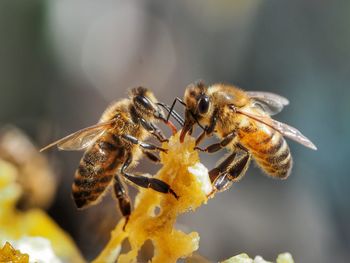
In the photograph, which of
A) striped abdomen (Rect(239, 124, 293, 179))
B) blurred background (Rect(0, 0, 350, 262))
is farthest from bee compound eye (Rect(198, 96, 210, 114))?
blurred background (Rect(0, 0, 350, 262))

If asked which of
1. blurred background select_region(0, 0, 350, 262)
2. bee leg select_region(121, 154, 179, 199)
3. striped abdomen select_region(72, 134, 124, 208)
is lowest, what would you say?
blurred background select_region(0, 0, 350, 262)

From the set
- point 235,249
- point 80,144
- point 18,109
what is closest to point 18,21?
point 18,109

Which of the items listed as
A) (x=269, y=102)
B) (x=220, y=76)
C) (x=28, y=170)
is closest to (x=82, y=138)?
(x=269, y=102)

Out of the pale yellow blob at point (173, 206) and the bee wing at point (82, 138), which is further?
the bee wing at point (82, 138)

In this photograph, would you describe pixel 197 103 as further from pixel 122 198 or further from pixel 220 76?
pixel 220 76

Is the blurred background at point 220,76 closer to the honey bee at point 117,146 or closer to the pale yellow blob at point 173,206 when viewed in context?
the honey bee at point 117,146

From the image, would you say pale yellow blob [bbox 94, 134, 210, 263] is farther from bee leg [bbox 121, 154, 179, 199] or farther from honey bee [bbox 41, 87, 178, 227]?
honey bee [bbox 41, 87, 178, 227]

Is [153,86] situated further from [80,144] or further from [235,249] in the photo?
[80,144]

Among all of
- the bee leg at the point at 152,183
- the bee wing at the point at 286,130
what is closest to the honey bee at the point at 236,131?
the bee wing at the point at 286,130
